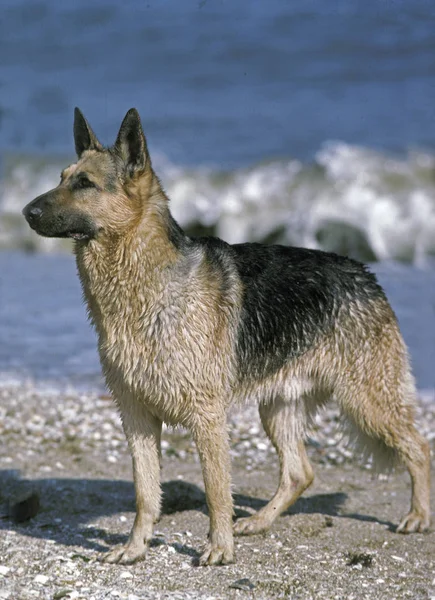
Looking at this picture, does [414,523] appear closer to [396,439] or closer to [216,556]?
[396,439]

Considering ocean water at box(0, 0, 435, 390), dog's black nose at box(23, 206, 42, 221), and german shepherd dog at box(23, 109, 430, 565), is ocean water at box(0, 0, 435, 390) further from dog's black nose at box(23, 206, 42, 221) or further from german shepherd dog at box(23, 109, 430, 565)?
dog's black nose at box(23, 206, 42, 221)

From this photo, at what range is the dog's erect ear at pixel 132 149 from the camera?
196 inches

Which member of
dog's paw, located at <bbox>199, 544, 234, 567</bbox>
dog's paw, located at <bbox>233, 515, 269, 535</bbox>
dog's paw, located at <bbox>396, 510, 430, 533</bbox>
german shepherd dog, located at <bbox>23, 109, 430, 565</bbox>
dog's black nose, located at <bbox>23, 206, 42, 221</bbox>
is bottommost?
dog's paw, located at <bbox>396, 510, 430, 533</bbox>

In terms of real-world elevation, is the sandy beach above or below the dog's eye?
below

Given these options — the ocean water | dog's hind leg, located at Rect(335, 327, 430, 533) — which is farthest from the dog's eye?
the ocean water

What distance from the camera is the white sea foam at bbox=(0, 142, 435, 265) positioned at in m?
16.9

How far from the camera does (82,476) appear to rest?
7008 mm

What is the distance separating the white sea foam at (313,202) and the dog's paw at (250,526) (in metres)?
10.3

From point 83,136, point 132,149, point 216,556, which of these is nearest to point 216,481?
point 216,556

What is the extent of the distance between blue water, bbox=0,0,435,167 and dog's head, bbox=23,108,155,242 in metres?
16.1

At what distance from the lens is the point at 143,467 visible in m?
5.39

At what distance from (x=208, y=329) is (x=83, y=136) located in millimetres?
1332

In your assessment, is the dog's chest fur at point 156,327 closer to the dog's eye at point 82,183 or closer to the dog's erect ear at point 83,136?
the dog's eye at point 82,183

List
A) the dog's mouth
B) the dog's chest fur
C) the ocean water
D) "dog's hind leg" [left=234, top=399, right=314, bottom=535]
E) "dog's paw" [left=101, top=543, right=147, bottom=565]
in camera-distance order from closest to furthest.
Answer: the dog's mouth
the dog's chest fur
"dog's paw" [left=101, top=543, right=147, bottom=565]
"dog's hind leg" [left=234, top=399, right=314, bottom=535]
the ocean water
